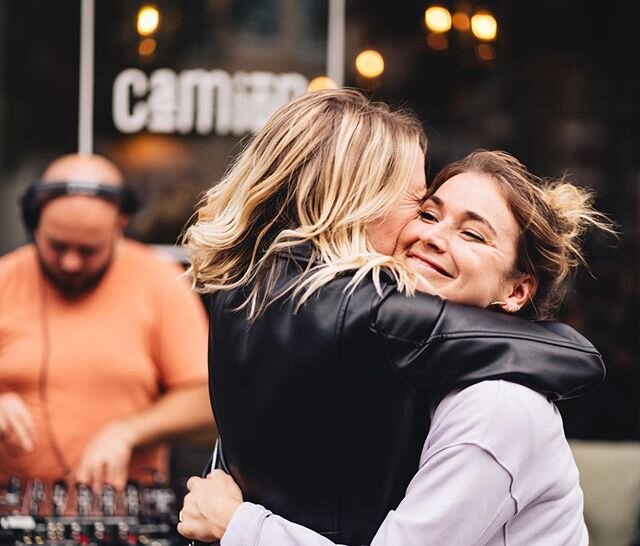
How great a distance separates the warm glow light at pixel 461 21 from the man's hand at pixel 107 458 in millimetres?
2512

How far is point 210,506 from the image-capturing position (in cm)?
207

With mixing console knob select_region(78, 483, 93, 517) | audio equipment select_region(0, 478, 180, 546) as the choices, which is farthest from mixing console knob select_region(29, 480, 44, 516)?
mixing console knob select_region(78, 483, 93, 517)

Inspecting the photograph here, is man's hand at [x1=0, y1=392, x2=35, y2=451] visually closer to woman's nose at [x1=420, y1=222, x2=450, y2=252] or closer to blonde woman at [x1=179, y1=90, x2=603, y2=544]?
blonde woman at [x1=179, y1=90, x2=603, y2=544]

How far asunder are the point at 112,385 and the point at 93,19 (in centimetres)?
169

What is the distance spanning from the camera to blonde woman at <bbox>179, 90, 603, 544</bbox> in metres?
1.86

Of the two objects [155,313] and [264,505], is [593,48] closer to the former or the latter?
[155,313]

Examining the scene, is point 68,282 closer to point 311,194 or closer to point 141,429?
point 141,429

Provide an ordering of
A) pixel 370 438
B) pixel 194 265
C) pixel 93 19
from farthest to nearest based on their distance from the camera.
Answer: pixel 93 19 < pixel 194 265 < pixel 370 438

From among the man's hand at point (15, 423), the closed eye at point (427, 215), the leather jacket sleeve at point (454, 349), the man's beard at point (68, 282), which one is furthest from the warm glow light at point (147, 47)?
the leather jacket sleeve at point (454, 349)

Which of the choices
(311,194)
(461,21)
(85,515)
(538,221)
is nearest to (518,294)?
(538,221)

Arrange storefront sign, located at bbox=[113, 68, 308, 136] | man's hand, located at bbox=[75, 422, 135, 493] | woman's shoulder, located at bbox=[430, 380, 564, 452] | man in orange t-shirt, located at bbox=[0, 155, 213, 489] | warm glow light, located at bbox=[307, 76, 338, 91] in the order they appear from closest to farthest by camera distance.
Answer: woman's shoulder, located at bbox=[430, 380, 564, 452], man's hand, located at bbox=[75, 422, 135, 493], man in orange t-shirt, located at bbox=[0, 155, 213, 489], storefront sign, located at bbox=[113, 68, 308, 136], warm glow light, located at bbox=[307, 76, 338, 91]

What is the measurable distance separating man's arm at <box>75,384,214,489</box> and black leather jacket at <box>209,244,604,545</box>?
247cm

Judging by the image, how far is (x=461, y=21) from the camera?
4.91 meters

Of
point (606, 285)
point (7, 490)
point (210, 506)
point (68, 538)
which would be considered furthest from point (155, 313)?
point (210, 506)
